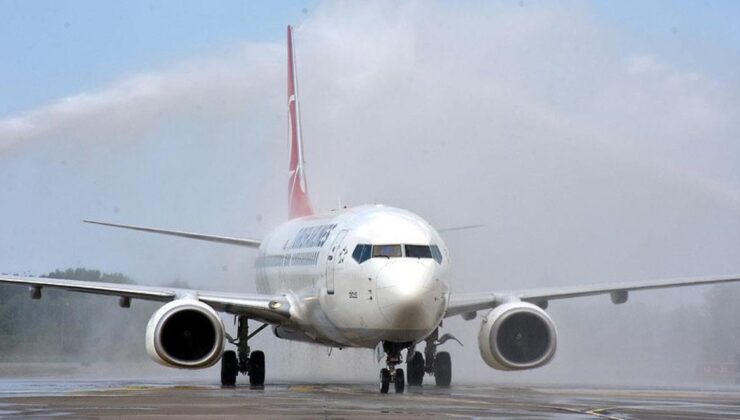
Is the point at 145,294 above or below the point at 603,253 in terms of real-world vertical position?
below

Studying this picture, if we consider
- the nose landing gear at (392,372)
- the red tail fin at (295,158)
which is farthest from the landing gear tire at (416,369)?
the red tail fin at (295,158)

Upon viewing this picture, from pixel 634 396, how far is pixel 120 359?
25.3 m

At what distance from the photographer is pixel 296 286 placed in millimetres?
30844

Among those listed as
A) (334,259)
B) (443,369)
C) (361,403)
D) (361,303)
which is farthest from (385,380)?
(443,369)

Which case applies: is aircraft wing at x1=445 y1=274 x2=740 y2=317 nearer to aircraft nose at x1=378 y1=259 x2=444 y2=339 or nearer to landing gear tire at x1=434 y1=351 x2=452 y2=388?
landing gear tire at x1=434 y1=351 x2=452 y2=388

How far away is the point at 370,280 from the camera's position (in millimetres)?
26609

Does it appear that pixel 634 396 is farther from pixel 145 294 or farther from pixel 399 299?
pixel 145 294

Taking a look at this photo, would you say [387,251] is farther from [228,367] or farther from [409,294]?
[228,367]

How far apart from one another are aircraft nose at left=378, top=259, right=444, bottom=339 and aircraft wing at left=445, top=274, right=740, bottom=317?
3849 mm

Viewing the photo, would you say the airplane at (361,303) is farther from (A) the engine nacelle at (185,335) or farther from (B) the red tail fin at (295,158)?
(B) the red tail fin at (295,158)

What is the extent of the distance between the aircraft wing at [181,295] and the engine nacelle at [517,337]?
14.4 feet

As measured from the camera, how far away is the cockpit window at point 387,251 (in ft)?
87.6

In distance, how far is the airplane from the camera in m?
26.5

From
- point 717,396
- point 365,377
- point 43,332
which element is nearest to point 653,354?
point 365,377
